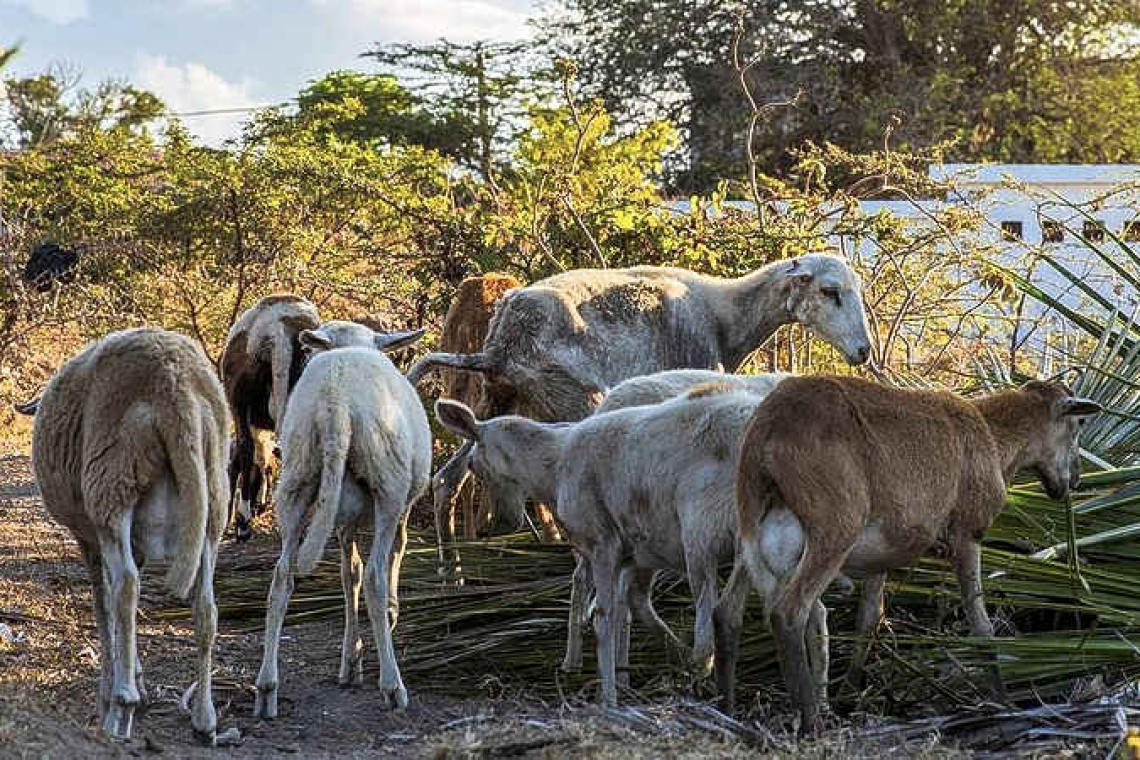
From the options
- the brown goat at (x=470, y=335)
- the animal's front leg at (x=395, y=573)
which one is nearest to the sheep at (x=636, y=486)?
the animal's front leg at (x=395, y=573)

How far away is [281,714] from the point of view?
7238 mm

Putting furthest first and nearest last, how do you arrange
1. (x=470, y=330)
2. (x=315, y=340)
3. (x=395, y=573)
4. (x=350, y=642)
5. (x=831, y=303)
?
(x=470, y=330) → (x=831, y=303) → (x=315, y=340) → (x=395, y=573) → (x=350, y=642)

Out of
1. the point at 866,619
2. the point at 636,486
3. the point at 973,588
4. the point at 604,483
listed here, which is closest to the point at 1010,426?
the point at 973,588

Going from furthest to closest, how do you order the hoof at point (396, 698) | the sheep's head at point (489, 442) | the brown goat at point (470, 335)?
the brown goat at point (470, 335), the sheep's head at point (489, 442), the hoof at point (396, 698)

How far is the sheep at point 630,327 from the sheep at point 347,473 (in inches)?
44.8

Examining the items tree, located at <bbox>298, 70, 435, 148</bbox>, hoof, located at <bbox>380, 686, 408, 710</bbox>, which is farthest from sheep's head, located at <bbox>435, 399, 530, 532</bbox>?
tree, located at <bbox>298, 70, 435, 148</bbox>

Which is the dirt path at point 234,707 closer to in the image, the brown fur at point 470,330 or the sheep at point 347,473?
the sheep at point 347,473

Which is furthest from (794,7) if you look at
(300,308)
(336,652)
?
(336,652)

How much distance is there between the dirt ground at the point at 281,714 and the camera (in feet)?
18.6

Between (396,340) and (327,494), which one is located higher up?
(396,340)

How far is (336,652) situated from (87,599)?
6.05 feet

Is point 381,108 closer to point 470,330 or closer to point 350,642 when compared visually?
point 470,330

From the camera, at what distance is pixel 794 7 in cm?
3662

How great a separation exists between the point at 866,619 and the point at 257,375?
17.4 ft
